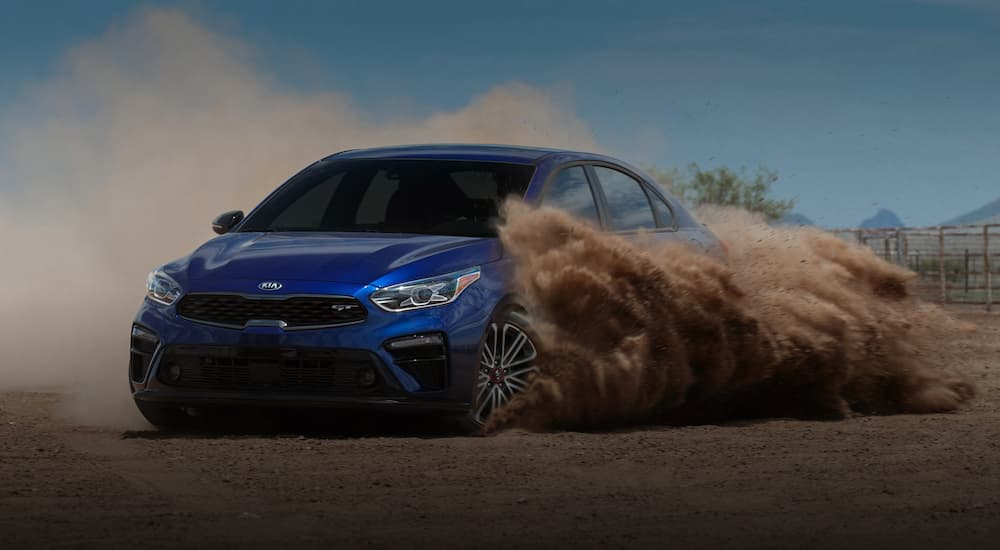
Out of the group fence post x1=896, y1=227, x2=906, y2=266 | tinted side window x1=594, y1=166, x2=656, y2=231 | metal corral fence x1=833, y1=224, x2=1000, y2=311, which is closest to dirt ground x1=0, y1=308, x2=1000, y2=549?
tinted side window x1=594, y1=166, x2=656, y2=231

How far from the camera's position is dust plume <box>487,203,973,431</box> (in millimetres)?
8680

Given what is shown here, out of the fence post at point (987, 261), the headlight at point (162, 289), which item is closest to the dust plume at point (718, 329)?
the headlight at point (162, 289)

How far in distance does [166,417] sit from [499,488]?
282cm

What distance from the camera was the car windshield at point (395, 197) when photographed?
898 centimetres

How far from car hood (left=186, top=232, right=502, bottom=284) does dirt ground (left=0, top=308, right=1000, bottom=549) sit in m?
0.83

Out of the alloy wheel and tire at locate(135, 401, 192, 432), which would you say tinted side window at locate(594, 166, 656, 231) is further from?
→ tire at locate(135, 401, 192, 432)

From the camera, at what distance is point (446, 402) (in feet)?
26.2

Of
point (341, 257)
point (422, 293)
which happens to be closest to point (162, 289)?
point (341, 257)

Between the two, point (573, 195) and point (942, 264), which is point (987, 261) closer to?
point (942, 264)

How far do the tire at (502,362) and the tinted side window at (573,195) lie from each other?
3.16 ft

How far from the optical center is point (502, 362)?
8305mm

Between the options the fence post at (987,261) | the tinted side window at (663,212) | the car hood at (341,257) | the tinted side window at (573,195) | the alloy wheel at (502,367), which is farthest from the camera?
the fence post at (987,261)

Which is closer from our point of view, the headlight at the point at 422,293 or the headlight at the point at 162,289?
the headlight at the point at 422,293

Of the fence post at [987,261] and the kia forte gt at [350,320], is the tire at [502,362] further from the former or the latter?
the fence post at [987,261]
